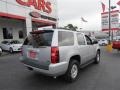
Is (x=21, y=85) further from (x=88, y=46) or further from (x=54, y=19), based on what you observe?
(x=54, y=19)

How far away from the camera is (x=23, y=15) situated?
20531 millimetres

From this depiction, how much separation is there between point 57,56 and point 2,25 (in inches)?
744

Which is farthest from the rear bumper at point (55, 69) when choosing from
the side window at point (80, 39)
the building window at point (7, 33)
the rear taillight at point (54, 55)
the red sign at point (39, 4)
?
the building window at point (7, 33)

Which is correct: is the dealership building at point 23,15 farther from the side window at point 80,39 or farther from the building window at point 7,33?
the side window at point 80,39

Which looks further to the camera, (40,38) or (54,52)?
(40,38)

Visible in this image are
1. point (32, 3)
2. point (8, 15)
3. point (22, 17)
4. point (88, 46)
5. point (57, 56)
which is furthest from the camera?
point (32, 3)

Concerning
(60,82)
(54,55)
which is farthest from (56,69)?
(60,82)

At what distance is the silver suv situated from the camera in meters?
5.16

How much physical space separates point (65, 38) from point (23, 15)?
626 inches

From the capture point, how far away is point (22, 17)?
20.2m

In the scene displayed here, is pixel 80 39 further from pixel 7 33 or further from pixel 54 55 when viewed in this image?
pixel 7 33

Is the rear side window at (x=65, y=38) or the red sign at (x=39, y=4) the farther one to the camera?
the red sign at (x=39, y=4)

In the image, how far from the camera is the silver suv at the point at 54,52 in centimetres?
516

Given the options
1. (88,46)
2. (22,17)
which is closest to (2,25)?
(22,17)
